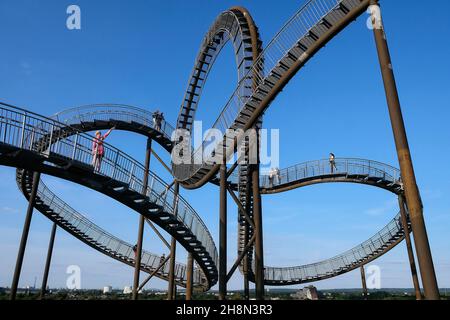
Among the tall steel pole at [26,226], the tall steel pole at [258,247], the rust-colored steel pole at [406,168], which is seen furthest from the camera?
the tall steel pole at [26,226]

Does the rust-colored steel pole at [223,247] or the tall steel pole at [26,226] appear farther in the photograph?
the tall steel pole at [26,226]

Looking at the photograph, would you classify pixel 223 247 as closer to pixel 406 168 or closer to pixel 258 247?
pixel 258 247

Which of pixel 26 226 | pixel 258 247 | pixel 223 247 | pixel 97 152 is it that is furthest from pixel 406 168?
pixel 26 226

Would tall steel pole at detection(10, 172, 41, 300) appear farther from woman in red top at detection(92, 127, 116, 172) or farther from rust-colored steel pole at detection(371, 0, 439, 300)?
rust-colored steel pole at detection(371, 0, 439, 300)

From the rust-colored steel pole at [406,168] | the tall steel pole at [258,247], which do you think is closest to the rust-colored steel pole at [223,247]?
the tall steel pole at [258,247]

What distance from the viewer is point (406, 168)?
6754mm

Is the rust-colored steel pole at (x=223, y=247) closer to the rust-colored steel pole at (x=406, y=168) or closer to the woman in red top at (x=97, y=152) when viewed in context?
the woman in red top at (x=97, y=152)

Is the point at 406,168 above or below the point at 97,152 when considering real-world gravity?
below

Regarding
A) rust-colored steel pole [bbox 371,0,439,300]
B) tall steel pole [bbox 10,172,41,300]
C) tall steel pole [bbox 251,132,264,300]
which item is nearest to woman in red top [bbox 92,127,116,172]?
tall steel pole [bbox 251,132,264,300]

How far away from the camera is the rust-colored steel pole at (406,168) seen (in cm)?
617

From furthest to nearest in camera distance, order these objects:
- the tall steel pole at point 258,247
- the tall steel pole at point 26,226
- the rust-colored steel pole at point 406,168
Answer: the tall steel pole at point 26,226
the tall steel pole at point 258,247
the rust-colored steel pole at point 406,168

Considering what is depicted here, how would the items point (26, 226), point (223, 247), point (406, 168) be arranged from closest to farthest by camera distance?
point (406, 168)
point (223, 247)
point (26, 226)
